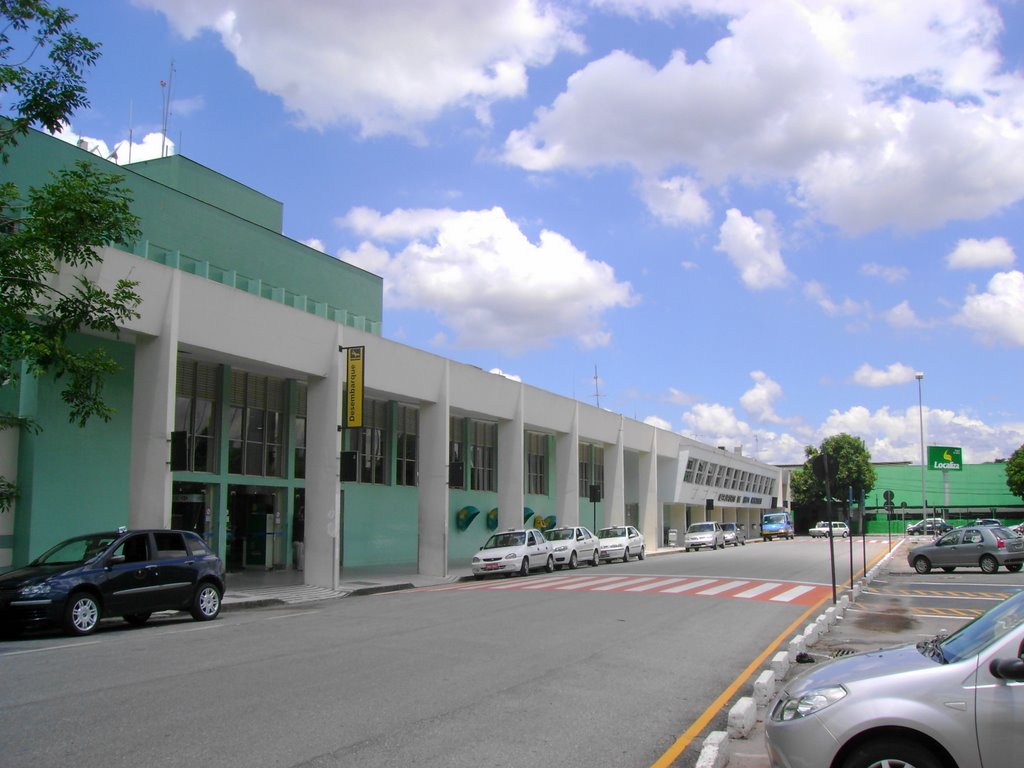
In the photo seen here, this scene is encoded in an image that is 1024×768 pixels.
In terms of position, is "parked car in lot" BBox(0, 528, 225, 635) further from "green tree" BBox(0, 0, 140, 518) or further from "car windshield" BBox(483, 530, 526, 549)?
"car windshield" BBox(483, 530, 526, 549)

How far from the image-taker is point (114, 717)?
7.45 m

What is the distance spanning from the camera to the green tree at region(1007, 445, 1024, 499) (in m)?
78.8

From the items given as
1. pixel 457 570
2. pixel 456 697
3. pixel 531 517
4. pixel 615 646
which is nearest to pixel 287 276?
pixel 457 570

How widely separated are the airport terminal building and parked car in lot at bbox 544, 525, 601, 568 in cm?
254

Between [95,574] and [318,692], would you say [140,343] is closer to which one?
[95,574]

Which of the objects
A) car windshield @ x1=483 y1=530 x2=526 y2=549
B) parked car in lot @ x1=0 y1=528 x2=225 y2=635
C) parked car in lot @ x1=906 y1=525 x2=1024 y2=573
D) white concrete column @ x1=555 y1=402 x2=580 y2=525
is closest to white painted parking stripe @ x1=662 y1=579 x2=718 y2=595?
car windshield @ x1=483 y1=530 x2=526 y2=549

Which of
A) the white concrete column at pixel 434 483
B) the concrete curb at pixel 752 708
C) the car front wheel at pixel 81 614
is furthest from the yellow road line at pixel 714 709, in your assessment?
the white concrete column at pixel 434 483

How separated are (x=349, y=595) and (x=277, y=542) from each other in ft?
22.7

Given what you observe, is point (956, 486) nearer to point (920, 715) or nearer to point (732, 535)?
point (732, 535)

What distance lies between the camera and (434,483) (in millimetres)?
29266

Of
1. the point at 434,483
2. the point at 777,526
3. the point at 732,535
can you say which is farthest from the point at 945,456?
the point at 434,483

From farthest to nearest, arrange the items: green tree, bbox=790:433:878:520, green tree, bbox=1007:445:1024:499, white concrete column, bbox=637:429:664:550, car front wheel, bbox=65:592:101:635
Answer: green tree, bbox=790:433:878:520, green tree, bbox=1007:445:1024:499, white concrete column, bbox=637:429:664:550, car front wheel, bbox=65:592:101:635

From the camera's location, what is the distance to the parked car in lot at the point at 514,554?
27.4 m

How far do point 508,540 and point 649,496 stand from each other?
23660mm
